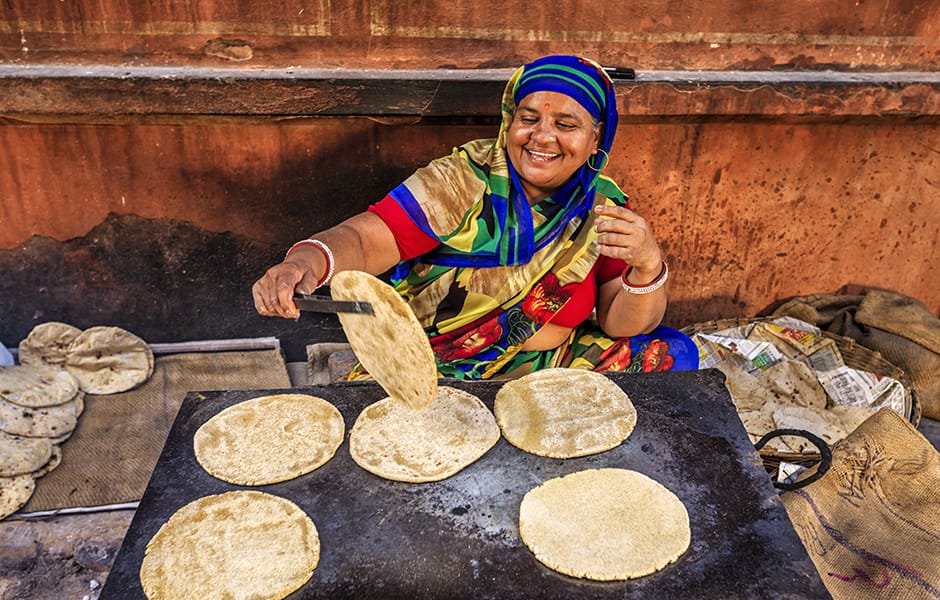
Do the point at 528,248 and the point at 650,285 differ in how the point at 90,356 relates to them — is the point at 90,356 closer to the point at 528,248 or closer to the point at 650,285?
the point at 528,248

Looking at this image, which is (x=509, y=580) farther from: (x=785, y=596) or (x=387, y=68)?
(x=387, y=68)

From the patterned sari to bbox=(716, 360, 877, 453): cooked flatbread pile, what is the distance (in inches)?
27.4

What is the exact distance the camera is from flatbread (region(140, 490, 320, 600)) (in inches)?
55.6

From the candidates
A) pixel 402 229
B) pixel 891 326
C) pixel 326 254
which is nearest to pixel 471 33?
pixel 402 229

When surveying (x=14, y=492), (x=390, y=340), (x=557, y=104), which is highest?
(x=557, y=104)

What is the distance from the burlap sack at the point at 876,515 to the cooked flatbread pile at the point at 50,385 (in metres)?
2.52

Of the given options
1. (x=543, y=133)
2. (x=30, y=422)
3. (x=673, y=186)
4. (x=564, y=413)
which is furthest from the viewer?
(x=673, y=186)

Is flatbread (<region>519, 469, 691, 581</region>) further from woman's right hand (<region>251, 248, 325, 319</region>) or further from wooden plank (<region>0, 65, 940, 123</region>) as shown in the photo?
wooden plank (<region>0, 65, 940, 123</region>)

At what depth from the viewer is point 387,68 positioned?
2.78 m

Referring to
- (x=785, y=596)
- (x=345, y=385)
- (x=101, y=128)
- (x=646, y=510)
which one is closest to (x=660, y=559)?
(x=646, y=510)

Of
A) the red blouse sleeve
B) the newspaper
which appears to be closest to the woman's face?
the red blouse sleeve

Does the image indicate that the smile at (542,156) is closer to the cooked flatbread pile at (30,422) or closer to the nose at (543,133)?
the nose at (543,133)

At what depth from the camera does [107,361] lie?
2969 millimetres

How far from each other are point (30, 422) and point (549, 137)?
2.15 metres
